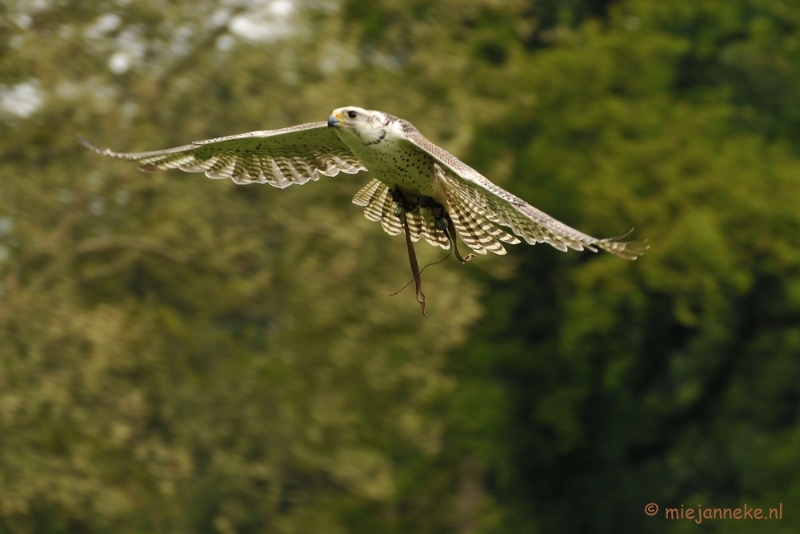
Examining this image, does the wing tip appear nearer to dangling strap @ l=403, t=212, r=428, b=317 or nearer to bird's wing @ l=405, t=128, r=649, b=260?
bird's wing @ l=405, t=128, r=649, b=260

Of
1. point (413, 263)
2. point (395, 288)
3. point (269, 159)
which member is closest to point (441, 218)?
point (413, 263)

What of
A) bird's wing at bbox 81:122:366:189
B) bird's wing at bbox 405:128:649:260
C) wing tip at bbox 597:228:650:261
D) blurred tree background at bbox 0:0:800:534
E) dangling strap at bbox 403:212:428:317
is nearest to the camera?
wing tip at bbox 597:228:650:261

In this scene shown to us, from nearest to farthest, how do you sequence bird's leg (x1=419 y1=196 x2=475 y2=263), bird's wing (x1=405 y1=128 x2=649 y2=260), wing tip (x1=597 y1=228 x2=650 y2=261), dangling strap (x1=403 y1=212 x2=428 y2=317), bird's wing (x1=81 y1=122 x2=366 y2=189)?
wing tip (x1=597 y1=228 x2=650 y2=261), bird's wing (x1=405 y1=128 x2=649 y2=260), dangling strap (x1=403 y1=212 x2=428 y2=317), bird's leg (x1=419 y1=196 x2=475 y2=263), bird's wing (x1=81 y1=122 x2=366 y2=189)

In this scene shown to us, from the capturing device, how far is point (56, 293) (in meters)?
12.3

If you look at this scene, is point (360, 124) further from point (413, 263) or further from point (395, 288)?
point (395, 288)

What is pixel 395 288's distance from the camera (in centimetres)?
1302

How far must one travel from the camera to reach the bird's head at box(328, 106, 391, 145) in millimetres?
6652

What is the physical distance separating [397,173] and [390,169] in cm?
6

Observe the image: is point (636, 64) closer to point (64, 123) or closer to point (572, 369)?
point (572, 369)

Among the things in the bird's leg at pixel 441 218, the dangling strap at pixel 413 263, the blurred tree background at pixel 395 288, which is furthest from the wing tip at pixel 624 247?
the blurred tree background at pixel 395 288

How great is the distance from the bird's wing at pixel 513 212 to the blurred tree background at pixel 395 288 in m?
5.99

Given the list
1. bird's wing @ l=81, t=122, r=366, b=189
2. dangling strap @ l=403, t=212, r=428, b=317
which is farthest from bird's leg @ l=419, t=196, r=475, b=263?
bird's wing @ l=81, t=122, r=366, b=189

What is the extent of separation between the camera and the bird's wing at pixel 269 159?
7703 mm

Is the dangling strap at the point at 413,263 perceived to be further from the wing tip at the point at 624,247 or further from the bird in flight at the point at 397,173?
the wing tip at the point at 624,247
